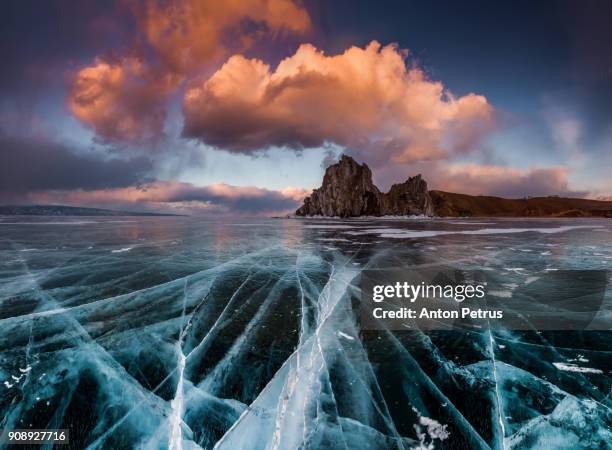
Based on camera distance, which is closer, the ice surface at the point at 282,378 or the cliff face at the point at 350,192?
the ice surface at the point at 282,378

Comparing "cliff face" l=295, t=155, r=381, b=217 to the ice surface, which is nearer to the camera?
the ice surface

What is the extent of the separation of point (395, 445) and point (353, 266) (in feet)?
31.0

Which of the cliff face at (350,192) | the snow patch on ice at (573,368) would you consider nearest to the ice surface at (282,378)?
the snow patch on ice at (573,368)

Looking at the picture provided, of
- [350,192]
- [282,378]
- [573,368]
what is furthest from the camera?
[350,192]

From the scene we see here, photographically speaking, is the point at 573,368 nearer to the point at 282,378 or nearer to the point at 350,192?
the point at 282,378

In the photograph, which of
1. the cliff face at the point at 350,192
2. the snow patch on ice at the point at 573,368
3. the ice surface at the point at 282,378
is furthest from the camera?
the cliff face at the point at 350,192

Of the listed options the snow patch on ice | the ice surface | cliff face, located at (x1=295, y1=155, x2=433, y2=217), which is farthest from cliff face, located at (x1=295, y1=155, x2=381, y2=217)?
the snow patch on ice

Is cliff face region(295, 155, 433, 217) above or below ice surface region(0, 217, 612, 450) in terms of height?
above

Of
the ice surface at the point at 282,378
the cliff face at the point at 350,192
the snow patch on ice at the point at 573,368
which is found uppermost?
the cliff face at the point at 350,192

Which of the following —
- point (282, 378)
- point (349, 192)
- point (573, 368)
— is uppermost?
point (349, 192)

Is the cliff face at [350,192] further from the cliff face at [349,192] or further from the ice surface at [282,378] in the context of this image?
the ice surface at [282,378]

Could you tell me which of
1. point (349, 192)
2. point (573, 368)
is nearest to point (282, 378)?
point (573, 368)

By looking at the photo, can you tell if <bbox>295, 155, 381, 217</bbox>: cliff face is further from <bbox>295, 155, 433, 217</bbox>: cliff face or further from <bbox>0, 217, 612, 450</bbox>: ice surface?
<bbox>0, 217, 612, 450</bbox>: ice surface

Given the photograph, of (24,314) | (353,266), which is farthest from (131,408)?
(353,266)
